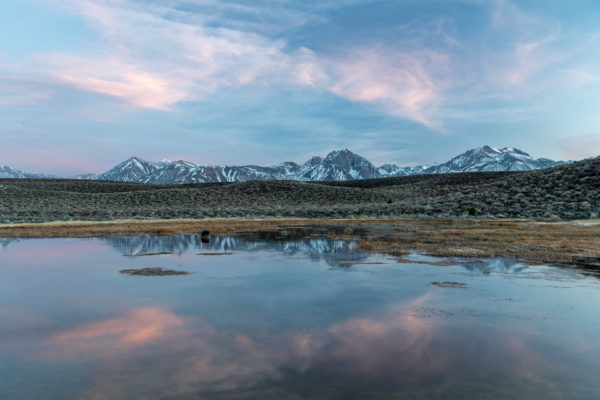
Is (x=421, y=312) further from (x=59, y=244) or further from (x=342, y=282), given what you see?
(x=59, y=244)

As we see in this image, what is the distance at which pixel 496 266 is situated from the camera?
16.5 meters

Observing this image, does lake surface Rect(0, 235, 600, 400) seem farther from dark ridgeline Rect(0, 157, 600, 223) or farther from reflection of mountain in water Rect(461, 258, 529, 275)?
dark ridgeline Rect(0, 157, 600, 223)

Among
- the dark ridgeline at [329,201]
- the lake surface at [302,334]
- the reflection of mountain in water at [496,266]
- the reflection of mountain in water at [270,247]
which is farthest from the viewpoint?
the dark ridgeline at [329,201]

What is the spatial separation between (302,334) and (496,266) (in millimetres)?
11449

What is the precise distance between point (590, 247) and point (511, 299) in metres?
14.3

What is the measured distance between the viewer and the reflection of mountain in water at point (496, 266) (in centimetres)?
1558

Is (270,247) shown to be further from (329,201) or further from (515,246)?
(329,201)

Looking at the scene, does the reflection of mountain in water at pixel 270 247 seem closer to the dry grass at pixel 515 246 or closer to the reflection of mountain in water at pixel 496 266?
the dry grass at pixel 515 246

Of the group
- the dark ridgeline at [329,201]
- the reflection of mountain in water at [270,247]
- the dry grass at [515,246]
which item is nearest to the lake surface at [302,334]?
the dry grass at [515,246]

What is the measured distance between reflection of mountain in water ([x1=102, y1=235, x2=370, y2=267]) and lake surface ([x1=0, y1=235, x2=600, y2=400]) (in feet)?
14.0

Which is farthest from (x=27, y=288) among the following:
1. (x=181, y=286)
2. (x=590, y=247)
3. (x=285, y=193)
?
(x=285, y=193)

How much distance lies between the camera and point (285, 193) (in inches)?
3959

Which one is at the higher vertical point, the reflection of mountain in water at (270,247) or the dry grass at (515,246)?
the dry grass at (515,246)

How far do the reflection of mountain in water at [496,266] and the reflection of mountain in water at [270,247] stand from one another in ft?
15.7
